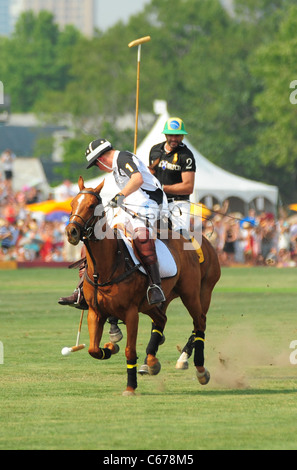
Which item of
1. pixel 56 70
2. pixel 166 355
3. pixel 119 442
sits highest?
pixel 119 442

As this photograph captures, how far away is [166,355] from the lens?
15000mm

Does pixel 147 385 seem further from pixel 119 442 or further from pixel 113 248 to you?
pixel 119 442

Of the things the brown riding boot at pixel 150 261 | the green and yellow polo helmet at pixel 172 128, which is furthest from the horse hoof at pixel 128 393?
the green and yellow polo helmet at pixel 172 128

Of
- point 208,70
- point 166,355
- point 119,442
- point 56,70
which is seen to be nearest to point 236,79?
point 208,70

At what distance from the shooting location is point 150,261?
1145cm

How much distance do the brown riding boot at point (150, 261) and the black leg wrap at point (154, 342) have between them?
0.96 meters

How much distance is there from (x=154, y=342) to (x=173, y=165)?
2068 mm

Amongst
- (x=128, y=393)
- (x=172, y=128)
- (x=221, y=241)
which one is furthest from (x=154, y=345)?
(x=221, y=241)

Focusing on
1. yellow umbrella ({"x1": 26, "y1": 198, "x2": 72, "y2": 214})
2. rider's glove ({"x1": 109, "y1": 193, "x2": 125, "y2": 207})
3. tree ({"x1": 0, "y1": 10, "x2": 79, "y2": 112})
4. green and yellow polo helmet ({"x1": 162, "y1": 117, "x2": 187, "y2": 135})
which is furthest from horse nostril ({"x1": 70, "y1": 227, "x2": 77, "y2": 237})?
tree ({"x1": 0, "y1": 10, "x2": 79, "y2": 112})

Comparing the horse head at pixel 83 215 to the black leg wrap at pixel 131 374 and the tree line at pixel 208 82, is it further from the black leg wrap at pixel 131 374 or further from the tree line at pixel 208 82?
the tree line at pixel 208 82

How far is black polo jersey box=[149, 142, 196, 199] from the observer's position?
42.9 ft

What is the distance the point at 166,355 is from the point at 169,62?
8369 centimetres

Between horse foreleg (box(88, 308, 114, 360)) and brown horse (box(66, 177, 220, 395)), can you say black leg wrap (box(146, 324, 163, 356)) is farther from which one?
horse foreleg (box(88, 308, 114, 360))

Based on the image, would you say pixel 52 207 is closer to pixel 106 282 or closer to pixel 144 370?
pixel 144 370
